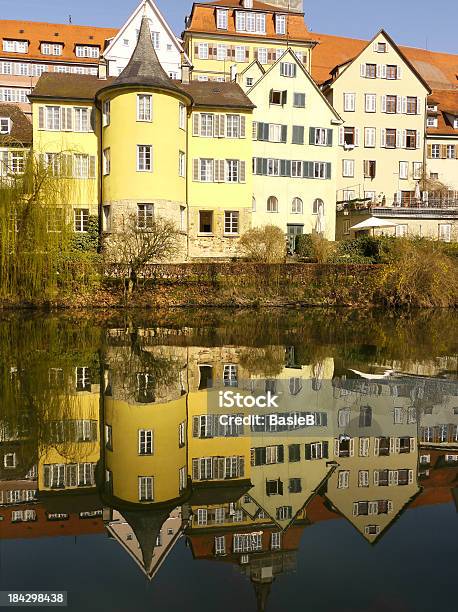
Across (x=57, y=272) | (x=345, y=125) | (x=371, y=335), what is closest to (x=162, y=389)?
(x=371, y=335)

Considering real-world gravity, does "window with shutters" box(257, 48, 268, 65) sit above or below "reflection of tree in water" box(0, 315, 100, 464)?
above

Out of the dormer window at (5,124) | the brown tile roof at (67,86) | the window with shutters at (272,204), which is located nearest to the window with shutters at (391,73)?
the window with shutters at (272,204)

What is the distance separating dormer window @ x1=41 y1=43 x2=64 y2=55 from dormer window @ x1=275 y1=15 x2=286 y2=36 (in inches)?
869

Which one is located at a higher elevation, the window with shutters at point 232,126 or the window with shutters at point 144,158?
the window with shutters at point 232,126

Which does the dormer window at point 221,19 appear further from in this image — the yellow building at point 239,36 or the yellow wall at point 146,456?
the yellow wall at point 146,456

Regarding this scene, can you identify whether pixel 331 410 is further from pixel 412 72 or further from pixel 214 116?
pixel 412 72

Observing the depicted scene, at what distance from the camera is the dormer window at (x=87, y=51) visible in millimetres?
64125

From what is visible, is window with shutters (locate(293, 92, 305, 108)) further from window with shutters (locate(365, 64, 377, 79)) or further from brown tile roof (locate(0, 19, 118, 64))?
brown tile roof (locate(0, 19, 118, 64))

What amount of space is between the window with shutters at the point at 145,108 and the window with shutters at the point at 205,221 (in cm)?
739

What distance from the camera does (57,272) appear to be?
30109 mm

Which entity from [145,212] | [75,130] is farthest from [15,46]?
[145,212]

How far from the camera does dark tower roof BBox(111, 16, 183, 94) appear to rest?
36.2m

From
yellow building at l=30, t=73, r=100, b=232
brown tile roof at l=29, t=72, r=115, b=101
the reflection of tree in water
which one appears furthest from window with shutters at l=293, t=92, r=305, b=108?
the reflection of tree in water

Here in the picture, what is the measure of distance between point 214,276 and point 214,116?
13.0 m
